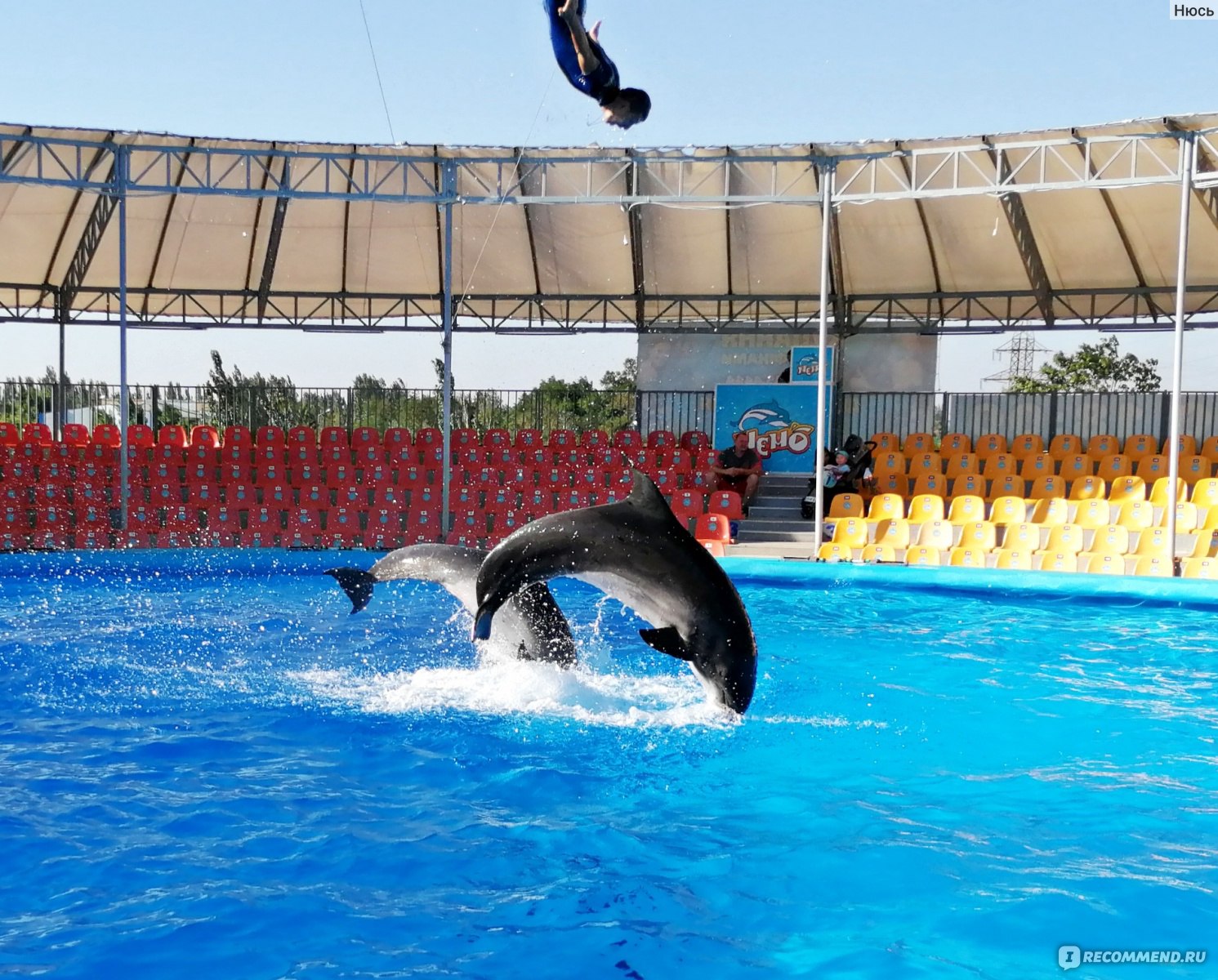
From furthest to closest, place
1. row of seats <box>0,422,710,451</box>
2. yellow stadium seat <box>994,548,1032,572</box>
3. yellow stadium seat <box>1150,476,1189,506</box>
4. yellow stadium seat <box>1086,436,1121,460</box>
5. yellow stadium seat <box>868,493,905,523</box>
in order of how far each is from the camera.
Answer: row of seats <box>0,422,710,451</box> → yellow stadium seat <box>1086,436,1121,460</box> → yellow stadium seat <box>868,493,905,523</box> → yellow stadium seat <box>1150,476,1189,506</box> → yellow stadium seat <box>994,548,1032,572</box>

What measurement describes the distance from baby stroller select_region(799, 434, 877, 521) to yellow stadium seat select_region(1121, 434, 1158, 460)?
3.19m

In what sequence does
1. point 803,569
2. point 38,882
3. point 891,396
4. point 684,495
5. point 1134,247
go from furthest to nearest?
point 891,396
point 1134,247
point 684,495
point 803,569
point 38,882

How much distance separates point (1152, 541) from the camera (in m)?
10.2

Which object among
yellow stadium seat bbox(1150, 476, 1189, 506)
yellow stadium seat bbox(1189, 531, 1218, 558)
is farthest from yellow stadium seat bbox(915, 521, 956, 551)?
yellow stadium seat bbox(1150, 476, 1189, 506)

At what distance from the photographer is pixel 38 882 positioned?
3283 mm

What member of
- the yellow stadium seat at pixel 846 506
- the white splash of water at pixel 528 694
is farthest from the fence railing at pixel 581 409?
the white splash of water at pixel 528 694

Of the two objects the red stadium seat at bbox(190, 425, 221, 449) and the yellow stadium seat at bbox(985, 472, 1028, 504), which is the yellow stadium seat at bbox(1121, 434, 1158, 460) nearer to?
the yellow stadium seat at bbox(985, 472, 1028, 504)

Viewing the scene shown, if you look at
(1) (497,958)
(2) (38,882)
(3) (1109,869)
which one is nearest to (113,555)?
(2) (38,882)

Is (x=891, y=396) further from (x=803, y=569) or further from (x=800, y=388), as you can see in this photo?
(x=803, y=569)

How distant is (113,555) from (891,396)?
10818 mm

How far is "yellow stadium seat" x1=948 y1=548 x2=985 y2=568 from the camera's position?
10.6 m

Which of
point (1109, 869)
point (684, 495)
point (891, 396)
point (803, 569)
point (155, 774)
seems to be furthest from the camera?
point (891, 396)

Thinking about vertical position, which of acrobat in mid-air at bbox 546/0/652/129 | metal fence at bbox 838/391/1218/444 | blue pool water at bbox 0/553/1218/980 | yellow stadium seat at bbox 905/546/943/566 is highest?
acrobat in mid-air at bbox 546/0/652/129

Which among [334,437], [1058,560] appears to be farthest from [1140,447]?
[334,437]
